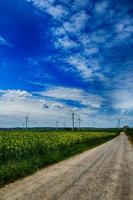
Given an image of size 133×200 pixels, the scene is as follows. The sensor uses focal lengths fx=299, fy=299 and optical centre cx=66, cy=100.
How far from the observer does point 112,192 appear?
11727 mm

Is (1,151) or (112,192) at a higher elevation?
(1,151)

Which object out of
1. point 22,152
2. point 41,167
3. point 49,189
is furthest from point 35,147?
point 49,189

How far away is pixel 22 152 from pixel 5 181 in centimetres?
1096

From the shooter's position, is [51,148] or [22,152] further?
[51,148]

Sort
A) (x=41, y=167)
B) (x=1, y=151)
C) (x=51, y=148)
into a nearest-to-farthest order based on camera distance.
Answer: (x=41, y=167) < (x=1, y=151) < (x=51, y=148)

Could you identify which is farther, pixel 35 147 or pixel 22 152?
pixel 35 147

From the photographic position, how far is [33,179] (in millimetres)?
14430

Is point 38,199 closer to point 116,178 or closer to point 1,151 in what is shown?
point 116,178

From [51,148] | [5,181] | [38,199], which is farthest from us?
[51,148]

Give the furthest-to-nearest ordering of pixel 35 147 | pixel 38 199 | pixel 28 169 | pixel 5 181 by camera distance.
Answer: pixel 35 147 < pixel 28 169 < pixel 5 181 < pixel 38 199

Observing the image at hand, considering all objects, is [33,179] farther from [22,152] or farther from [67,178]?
[22,152]

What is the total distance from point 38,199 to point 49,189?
6.00 ft

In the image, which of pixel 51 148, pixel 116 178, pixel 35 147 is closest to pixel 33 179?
pixel 116 178

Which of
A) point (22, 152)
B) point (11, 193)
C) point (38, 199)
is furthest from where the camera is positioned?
point (22, 152)
